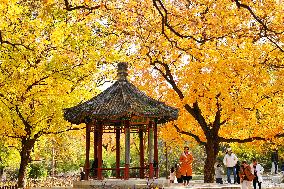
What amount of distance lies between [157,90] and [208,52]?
7042 mm

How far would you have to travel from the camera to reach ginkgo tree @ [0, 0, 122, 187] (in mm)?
18469

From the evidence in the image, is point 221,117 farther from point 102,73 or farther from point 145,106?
point 145,106

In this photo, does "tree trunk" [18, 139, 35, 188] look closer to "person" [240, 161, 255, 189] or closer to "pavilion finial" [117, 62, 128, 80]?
"pavilion finial" [117, 62, 128, 80]

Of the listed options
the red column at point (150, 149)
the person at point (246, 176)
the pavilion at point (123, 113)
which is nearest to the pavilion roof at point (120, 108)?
the pavilion at point (123, 113)

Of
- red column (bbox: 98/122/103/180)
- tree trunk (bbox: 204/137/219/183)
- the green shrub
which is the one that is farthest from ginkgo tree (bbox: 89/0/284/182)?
the green shrub

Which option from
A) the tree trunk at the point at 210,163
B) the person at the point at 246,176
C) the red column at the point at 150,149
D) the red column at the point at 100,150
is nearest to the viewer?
the red column at the point at 100,150

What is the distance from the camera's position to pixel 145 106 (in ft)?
56.3

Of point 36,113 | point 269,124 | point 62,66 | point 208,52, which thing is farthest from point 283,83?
point 36,113

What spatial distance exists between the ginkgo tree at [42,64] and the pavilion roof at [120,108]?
279 cm

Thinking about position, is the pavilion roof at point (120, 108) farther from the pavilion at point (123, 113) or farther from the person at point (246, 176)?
the person at point (246, 176)

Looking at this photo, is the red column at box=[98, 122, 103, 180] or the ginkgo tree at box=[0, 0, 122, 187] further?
the ginkgo tree at box=[0, 0, 122, 187]

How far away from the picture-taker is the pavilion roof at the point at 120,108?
16609 mm

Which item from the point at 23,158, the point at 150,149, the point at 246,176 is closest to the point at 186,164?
the point at 246,176

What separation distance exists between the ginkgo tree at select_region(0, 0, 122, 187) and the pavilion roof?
9.15 ft
